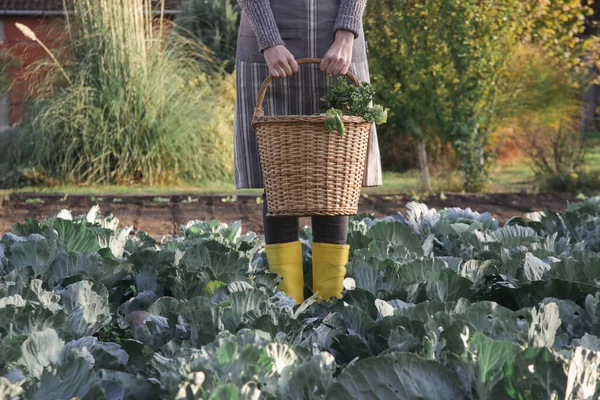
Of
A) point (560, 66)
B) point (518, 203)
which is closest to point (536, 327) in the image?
point (518, 203)

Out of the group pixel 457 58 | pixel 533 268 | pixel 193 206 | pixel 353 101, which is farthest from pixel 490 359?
pixel 457 58

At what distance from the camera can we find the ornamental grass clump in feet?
27.7

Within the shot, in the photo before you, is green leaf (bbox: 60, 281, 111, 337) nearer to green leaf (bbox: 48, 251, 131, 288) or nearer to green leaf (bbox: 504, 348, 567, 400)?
green leaf (bbox: 48, 251, 131, 288)

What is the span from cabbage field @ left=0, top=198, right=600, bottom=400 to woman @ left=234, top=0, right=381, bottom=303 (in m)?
0.15

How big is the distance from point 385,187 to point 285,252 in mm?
6904

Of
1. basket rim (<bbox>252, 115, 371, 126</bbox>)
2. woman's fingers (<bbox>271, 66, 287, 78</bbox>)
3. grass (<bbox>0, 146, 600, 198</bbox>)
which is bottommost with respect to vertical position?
grass (<bbox>0, 146, 600, 198</bbox>)

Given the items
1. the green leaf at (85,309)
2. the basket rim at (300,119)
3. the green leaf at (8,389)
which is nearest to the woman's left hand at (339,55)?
the basket rim at (300,119)

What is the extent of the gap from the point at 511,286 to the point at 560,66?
9.55 metres

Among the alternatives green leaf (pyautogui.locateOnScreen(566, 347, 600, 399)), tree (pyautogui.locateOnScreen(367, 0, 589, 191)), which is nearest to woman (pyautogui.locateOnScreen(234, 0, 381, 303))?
green leaf (pyautogui.locateOnScreen(566, 347, 600, 399))

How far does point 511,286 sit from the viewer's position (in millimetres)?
2498

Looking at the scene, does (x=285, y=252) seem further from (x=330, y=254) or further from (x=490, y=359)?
(x=490, y=359)

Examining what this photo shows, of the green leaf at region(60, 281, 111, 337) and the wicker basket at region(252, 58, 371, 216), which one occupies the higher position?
the wicker basket at region(252, 58, 371, 216)

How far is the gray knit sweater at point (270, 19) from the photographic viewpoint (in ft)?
8.52

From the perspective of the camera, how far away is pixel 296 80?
9.01 ft
